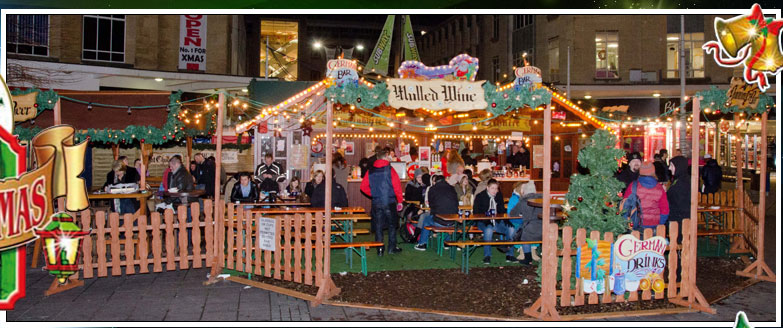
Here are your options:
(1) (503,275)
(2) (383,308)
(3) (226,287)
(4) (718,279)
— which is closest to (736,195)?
(4) (718,279)

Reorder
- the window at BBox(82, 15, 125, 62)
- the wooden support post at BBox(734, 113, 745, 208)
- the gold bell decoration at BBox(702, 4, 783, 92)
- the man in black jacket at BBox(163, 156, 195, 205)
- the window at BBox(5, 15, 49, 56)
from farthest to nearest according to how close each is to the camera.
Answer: the window at BBox(82, 15, 125, 62) → the window at BBox(5, 15, 49, 56) → the man in black jacket at BBox(163, 156, 195, 205) → the wooden support post at BBox(734, 113, 745, 208) → the gold bell decoration at BBox(702, 4, 783, 92)

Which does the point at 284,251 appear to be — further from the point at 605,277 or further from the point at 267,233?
the point at 605,277

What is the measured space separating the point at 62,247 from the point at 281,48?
2185cm

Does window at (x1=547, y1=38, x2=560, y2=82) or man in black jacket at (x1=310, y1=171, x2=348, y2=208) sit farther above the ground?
window at (x1=547, y1=38, x2=560, y2=82)

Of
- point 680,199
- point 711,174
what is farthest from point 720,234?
point 711,174

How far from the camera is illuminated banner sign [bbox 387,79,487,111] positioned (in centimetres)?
732

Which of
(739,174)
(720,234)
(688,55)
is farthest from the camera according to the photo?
(688,55)

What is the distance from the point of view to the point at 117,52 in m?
18.4

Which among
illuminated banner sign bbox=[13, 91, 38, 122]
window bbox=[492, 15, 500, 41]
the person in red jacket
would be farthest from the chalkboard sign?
window bbox=[492, 15, 500, 41]

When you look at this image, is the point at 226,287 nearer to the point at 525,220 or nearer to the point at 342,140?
the point at 525,220

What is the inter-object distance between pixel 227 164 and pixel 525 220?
11506 millimetres

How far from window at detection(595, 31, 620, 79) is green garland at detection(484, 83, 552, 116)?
732 inches

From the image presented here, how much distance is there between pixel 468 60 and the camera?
10516 mm

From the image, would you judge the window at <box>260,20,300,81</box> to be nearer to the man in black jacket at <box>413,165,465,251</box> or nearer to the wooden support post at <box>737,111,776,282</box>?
the man in black jacket at <box>413,165,465,251</box>
